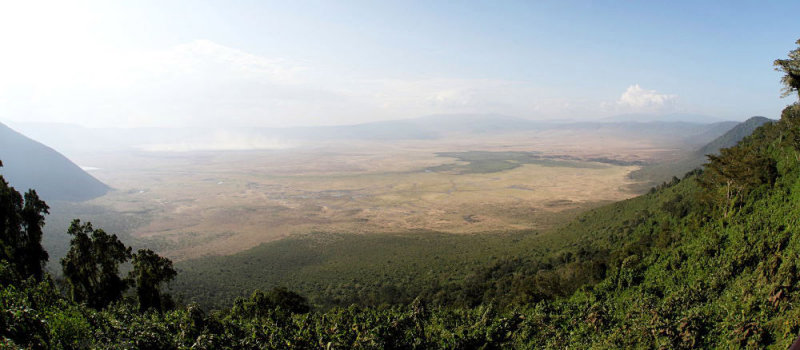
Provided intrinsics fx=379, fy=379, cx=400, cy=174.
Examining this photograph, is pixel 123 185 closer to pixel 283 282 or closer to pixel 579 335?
pixel 283 282

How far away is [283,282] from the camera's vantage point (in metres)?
47.0

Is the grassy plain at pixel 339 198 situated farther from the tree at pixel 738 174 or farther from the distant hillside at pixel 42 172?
the tree at pixel 738 174

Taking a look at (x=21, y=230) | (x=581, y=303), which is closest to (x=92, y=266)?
(x=21, y=230)

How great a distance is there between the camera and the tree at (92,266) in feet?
76.3

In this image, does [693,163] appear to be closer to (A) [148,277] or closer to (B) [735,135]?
(B) [735,135]

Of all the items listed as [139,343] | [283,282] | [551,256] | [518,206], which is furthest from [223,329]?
[518,206]

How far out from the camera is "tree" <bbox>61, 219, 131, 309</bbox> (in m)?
23.2

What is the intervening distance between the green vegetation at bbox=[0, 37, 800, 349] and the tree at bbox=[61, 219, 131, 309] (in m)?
0.15

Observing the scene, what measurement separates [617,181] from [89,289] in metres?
137

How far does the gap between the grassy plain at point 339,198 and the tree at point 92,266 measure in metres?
41.3

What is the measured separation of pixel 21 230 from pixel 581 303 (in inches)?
1327

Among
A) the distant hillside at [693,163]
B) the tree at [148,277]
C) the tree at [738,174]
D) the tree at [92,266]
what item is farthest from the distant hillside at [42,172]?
the distant hillside at [693,163]

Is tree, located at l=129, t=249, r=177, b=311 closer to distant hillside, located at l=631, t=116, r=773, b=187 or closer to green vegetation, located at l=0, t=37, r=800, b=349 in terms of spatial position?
green vegetation, located at l=0, t=37, r=800, b=349

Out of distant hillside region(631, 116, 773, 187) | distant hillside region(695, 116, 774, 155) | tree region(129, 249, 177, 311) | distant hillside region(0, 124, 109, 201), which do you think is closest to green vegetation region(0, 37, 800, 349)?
tree region(129, 249, 177, 311)
